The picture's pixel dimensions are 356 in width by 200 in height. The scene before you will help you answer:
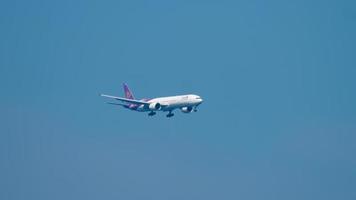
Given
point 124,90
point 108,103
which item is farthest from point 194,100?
point 124,90

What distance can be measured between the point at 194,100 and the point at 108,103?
16196 millimetres

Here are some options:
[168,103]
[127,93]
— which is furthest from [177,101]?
[127,93]

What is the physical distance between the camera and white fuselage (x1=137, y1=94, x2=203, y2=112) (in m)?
140

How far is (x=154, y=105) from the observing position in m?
140

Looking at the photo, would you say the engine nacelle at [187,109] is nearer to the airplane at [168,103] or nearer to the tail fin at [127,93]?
the airplane at [168,103]

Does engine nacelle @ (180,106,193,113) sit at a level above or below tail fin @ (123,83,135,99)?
below

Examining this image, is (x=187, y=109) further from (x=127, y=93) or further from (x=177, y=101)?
(x=127, y=93)

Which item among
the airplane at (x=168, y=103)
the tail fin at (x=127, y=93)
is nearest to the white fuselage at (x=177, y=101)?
the airplane at (x=168, y=103)

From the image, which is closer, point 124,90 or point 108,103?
point 108,103

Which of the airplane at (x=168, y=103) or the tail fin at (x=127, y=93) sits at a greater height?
the tail fin at (x=127, y=93)

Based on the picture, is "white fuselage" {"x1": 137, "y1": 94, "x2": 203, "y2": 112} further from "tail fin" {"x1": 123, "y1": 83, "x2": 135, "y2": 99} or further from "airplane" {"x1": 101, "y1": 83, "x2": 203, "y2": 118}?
"tail fin" {"x1": 123, "y1": 83, "x2": 135, "y2": 99}

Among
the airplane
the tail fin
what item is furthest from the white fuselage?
the tail fin

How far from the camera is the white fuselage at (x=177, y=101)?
461 ft

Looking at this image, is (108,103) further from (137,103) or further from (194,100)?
(194,100)
